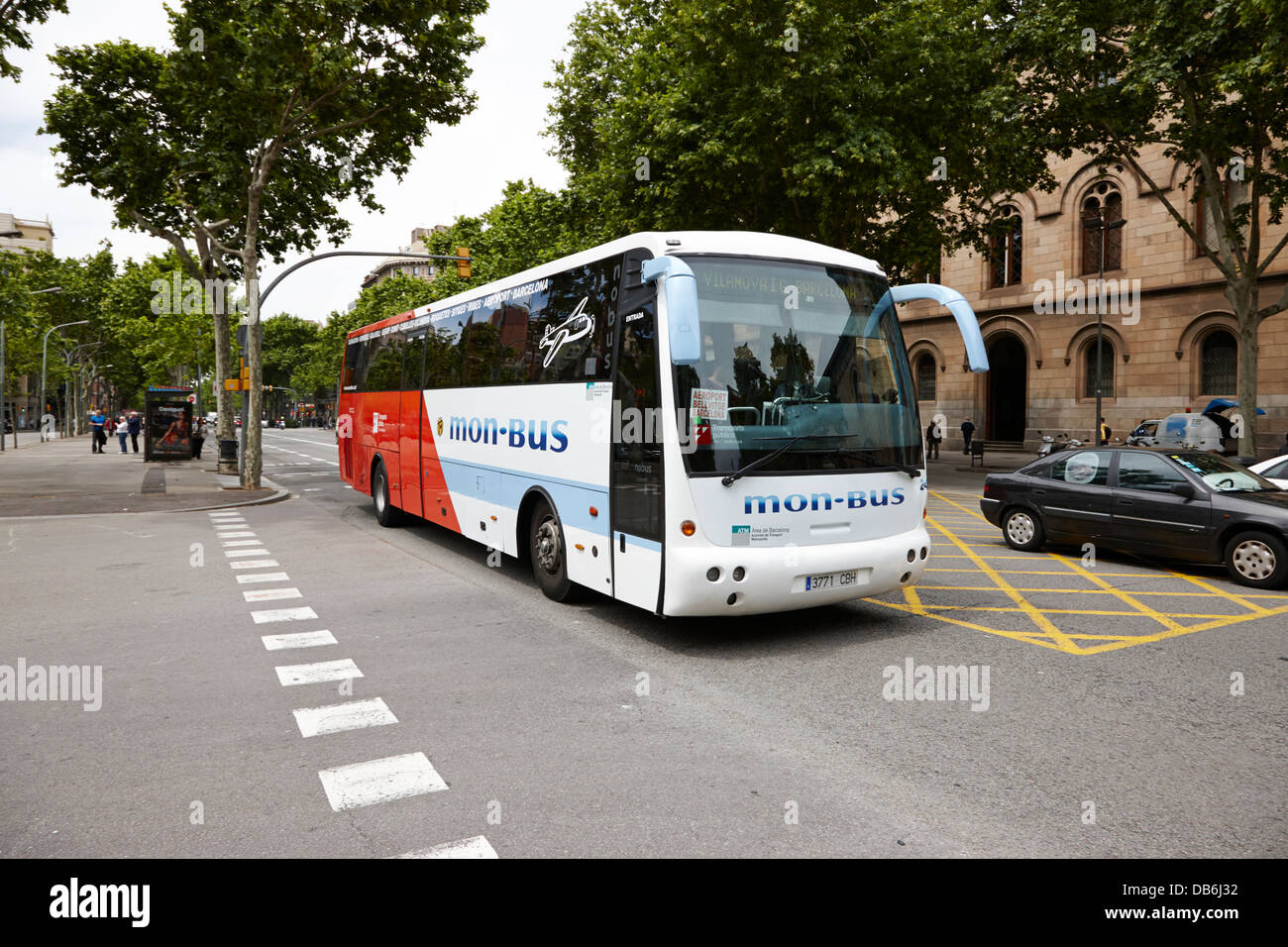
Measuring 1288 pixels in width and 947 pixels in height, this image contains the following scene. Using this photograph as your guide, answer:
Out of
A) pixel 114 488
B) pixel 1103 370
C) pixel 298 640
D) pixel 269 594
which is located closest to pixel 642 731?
pixel 298 640

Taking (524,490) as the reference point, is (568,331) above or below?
above

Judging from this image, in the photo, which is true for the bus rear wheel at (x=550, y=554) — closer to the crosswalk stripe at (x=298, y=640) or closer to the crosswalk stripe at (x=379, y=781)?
the crosswalk stripe at (x=298, y=640)

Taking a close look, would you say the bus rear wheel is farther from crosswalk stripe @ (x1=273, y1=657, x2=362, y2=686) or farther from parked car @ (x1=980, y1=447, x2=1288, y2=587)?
parked car @ (x1=980, y1=447, x2=1288, y2=587)

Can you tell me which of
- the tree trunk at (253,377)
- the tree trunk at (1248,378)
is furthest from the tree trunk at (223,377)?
the tree trunk at (1248,378)

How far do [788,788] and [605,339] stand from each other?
4.19 metres

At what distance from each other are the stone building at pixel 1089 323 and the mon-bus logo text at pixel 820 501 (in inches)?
823

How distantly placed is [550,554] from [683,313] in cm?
342

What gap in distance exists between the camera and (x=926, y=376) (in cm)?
4034

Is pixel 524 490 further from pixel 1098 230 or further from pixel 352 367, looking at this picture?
pixel 1098 230

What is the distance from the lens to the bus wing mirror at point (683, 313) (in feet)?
18.3

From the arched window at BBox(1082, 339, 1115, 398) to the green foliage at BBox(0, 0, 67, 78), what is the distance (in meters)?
32.2

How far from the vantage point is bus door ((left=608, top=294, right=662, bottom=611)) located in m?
6.50
